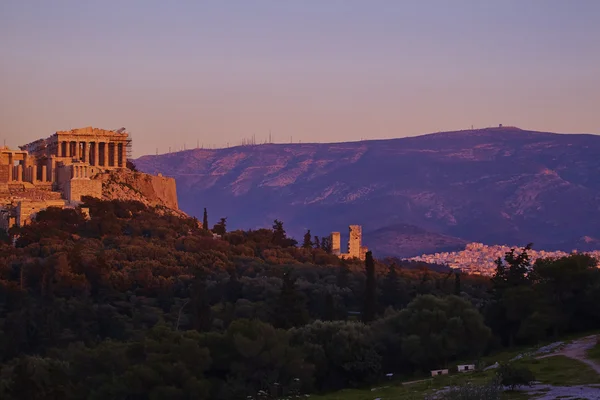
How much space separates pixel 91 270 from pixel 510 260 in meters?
29.8

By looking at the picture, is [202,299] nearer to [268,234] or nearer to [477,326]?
[477,326]

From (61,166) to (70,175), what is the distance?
225 centimetres

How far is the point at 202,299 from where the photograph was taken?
70.1 meters

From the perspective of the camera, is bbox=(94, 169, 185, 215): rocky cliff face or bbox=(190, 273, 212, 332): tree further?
bbox=(94, 169, 185, 215): rocky cliff face

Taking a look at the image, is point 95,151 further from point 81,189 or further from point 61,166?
point 81,189

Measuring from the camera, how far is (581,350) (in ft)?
165

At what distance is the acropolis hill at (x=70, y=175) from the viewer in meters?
101

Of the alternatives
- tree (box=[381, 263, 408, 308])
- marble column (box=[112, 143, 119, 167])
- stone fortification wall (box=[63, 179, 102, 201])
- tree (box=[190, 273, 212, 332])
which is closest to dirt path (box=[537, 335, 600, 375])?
tree (box=[190, 273, 212, 332])

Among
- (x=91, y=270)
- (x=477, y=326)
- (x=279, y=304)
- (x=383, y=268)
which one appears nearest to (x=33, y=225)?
(x=91, y=270)

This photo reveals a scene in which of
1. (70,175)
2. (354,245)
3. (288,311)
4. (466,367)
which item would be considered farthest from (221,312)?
(354,245)

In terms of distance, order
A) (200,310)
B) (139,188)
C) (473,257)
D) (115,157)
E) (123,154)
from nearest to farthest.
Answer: (200,310), (115,157), (139,188), (123,154), (473,257)

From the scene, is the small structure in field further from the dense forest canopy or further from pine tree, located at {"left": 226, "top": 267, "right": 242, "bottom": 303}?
pine tree, located at {"left": 226, "top": 267, "right": 242, "bottom": 303}

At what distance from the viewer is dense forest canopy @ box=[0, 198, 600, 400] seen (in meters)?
51.8

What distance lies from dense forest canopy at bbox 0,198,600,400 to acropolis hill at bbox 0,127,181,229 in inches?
75.1
